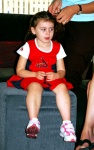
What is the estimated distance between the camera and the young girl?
1.65 m

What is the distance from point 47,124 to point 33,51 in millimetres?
471

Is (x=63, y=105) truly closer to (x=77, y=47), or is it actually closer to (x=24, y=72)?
(x=24, y=72)

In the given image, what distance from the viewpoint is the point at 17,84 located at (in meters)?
1.82

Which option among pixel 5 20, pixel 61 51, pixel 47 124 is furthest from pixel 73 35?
pixel 5 20

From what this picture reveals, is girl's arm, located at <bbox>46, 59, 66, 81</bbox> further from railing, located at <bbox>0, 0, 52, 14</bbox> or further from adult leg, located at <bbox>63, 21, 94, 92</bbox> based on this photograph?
railing, located at <bbox>0, 0, 52, 14</bbox>

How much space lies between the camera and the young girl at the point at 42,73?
5.42 ft

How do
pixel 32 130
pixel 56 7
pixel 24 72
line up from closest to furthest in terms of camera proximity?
pixel 32 130
pixel 24 72
pixel 56 7

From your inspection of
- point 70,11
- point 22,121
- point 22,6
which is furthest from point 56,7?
point 22,6

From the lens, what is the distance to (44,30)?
1894mm

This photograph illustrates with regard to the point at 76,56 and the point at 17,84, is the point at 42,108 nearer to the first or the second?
the point at 17,84

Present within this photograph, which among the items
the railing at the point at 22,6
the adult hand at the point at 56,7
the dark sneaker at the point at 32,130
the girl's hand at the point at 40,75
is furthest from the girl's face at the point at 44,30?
the railing at the point at 22,6

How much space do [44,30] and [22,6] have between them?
2.20 m

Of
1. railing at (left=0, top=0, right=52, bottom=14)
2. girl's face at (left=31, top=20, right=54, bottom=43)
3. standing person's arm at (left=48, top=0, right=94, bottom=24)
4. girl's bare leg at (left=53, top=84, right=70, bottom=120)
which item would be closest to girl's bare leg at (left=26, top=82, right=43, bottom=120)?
girl's bare leg at (left=53, top=84, right=70, bottom=120)

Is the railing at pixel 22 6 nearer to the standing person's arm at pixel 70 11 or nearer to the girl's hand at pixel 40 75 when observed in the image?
the standing person's arm at pixel 70 11
